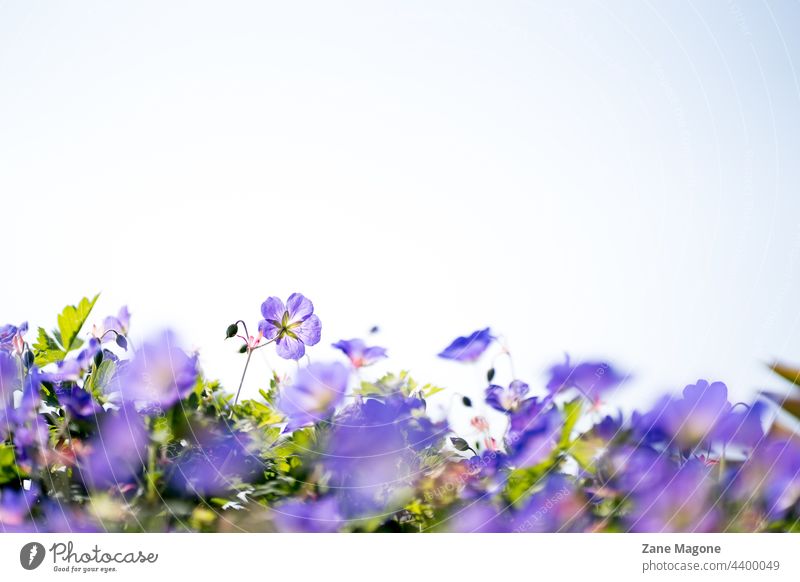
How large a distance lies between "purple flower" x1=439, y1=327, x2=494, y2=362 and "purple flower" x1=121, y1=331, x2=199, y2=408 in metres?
0.26

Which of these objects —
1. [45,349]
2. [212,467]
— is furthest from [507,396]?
[45,349]

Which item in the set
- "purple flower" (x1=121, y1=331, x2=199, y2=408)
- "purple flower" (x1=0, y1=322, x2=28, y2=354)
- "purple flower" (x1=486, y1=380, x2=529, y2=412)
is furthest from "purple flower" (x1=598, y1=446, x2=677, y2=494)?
"purple flower" (x1=0, y1=322, x2=28, y2=354)

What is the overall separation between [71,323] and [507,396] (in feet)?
1.59

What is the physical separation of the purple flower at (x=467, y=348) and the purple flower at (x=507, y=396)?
1.9 inches

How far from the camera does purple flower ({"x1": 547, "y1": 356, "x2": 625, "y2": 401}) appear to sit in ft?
2.68

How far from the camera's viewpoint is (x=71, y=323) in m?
0.90

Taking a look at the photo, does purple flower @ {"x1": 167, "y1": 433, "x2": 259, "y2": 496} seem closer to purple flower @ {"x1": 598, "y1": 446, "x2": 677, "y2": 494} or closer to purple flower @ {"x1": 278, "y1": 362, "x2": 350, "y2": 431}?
purple flower @ {"x1": 278, "y1": 362, "x2": 350, "y2": 431}

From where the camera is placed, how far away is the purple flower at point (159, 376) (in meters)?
0.76

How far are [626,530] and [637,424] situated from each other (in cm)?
11

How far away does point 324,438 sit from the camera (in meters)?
0.72

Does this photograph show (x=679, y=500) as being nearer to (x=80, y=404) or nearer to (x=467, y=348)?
(x=467, y=348)

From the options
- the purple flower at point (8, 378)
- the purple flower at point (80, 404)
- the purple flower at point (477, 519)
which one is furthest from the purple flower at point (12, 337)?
the purple flower at point (477, 519)
